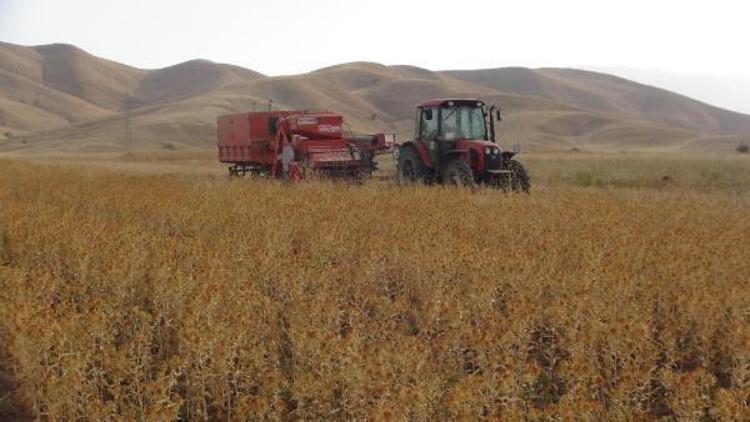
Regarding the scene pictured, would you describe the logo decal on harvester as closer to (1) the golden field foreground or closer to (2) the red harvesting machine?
(2) the red harvesting machine

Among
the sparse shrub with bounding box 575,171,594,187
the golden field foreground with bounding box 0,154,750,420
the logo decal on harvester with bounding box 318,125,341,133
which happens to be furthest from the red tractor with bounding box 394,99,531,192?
the sparse shrub with bounding box 575,171,594,187

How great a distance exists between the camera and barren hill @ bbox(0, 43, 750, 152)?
7862 cm

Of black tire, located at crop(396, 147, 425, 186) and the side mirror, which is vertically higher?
the side mirror

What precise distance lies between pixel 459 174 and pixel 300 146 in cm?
498

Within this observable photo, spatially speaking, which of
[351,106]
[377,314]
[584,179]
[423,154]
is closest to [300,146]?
[423,154]

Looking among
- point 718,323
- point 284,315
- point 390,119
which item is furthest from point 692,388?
point 390,119

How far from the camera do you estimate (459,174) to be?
528 inches

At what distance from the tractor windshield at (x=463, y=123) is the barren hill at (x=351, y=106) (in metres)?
9.74

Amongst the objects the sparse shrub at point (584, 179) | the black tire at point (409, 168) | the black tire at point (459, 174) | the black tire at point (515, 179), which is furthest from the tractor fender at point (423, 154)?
the sparse shrub at point (584, 179)

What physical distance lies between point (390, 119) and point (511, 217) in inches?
4666

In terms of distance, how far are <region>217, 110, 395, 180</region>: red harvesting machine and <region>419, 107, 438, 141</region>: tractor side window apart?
2.51 meters

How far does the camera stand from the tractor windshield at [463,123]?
1427cm

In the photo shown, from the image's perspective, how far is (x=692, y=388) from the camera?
3.18 metres

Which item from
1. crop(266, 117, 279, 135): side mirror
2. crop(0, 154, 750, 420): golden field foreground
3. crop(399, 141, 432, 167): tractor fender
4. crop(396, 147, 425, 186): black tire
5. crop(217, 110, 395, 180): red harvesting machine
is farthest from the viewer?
crop(266, 117, 279, 135): side mirror
